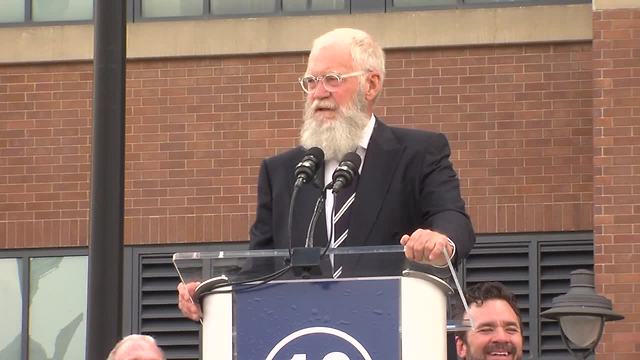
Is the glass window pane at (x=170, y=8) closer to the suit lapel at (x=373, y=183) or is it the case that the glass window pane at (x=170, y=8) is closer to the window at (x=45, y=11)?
the window at (x=45, y=11)

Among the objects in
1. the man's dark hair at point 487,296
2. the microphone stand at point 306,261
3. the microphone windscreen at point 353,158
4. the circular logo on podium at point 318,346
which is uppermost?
the microphone windscreen at point 353,158

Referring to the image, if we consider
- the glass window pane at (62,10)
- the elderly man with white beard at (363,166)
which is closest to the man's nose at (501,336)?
the elderly man with white beard at (363,166)

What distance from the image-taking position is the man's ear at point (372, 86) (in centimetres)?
559

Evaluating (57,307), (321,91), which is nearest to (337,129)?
(321,91)

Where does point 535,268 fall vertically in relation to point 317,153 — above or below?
below

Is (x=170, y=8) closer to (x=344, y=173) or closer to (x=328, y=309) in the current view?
(x=344, y=173)

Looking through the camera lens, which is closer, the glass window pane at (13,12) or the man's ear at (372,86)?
the man's ear at (372,86)

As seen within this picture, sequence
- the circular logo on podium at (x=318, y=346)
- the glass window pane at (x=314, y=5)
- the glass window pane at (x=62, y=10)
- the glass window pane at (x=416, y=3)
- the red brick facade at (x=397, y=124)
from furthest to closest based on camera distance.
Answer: the glass window pane at (x=62, y=10)
the glass window pane at (x=314, y=5)
the glass window pane at (x=416, y=3)
the red brick facade at (x=397, y=124)
the circular logo on podium at (x=318, y=346)

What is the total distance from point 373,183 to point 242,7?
994 centimetres

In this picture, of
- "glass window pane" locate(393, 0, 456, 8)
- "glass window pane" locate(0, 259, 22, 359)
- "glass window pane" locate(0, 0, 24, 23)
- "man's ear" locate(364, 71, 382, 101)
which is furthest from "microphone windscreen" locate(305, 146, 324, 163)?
"glass window pane" locate(0, 0, 24, 23)

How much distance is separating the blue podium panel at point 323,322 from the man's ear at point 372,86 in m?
0.98

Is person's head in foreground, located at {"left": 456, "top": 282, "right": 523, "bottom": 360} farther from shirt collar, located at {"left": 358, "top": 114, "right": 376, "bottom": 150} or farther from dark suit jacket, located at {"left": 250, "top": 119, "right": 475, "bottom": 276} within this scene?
shirt collar, located at {"left": 358, "top": 114, "right": 376, "bottom": 150}

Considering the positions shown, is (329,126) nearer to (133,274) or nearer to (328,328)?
(328,328)

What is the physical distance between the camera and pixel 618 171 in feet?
45.5
